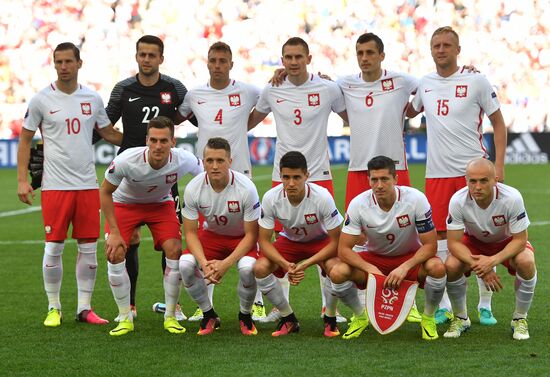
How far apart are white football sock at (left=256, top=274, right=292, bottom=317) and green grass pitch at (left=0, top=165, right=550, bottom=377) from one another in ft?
0.63

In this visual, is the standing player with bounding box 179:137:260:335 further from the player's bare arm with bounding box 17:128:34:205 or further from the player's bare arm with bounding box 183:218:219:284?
the player's bare arm with bounding box 17:128:34:205

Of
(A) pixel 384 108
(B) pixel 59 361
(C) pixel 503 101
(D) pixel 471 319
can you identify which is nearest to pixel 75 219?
(B) pixel 59 361

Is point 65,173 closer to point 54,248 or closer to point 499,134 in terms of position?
point 54,248

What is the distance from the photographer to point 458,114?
21.1 feet

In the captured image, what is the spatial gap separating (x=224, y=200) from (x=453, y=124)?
5.49 feet

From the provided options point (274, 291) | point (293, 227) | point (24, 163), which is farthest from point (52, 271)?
point (293, 227)

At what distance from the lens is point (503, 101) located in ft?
81.7

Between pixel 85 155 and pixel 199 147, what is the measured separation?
2.85 feet

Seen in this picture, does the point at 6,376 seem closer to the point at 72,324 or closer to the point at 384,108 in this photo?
the point at 72,324

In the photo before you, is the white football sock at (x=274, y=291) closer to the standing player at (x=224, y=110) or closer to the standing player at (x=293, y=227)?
the standing player at (x=293, y=227)

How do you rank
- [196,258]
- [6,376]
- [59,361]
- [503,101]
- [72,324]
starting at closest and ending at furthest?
[6,376], [59,361], [196,258], [72,324], [503,101]

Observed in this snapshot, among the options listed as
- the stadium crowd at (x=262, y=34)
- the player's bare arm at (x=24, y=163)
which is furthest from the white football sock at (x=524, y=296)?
the stadium crowd at (x=262, y=34)

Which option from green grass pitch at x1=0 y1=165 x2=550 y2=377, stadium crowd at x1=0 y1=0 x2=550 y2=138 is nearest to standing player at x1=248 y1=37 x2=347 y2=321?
green grass pitch at x1=0 y1=165 x2=550 y2=377

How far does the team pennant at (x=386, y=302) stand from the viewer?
223 inches
